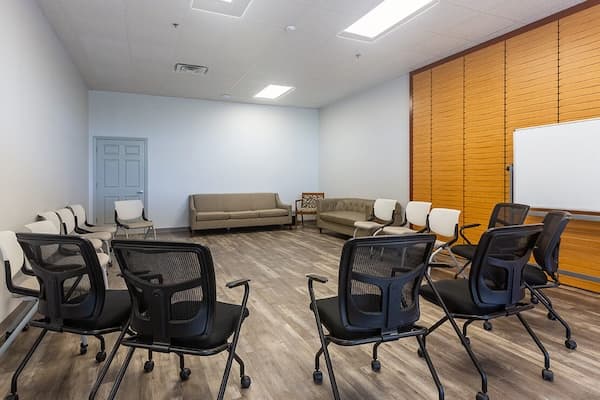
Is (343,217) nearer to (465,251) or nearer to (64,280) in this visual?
(465,251)

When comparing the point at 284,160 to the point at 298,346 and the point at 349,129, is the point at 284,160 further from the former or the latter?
the point at 298,346

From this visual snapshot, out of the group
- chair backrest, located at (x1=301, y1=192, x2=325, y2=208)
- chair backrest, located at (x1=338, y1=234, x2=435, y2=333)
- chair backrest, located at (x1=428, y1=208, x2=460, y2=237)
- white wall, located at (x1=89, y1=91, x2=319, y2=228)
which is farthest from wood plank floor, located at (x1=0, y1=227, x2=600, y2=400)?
chair backrest, located at (x1=301, y1=192, x2=325, y2=208)

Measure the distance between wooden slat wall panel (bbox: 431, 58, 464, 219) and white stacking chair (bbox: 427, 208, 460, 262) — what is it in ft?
3.84

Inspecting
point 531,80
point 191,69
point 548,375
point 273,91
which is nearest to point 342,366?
point 548,375

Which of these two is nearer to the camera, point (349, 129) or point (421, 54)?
point (421, 54)

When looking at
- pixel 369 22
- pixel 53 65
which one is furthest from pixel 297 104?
pixel 53 65

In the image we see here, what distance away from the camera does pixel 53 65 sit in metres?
4.23

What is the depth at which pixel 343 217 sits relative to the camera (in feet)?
22.0

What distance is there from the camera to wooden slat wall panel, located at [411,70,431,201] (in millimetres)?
5688

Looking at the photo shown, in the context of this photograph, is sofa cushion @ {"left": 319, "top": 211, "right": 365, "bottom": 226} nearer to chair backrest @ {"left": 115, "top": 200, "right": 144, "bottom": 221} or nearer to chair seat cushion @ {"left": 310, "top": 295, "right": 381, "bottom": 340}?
chair backrest @ {"left": 115, "top": 200, "right": 144, "bottom": 221}

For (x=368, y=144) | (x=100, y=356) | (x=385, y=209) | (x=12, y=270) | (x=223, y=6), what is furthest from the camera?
(x=368, y=144)

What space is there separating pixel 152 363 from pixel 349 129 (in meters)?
6.68

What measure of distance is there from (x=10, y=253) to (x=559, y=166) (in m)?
5.07

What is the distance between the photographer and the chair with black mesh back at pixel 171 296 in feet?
4.94
